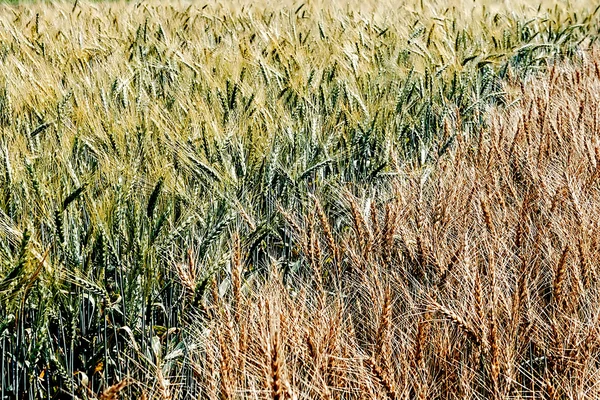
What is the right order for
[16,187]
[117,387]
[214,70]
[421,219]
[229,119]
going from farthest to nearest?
[214,70] < [229,119] < [421,219] < [16,187] < [117,387]

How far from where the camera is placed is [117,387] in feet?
2.52

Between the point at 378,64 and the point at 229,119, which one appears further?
the point at 378,64

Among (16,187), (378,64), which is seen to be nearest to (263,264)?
(16,187)

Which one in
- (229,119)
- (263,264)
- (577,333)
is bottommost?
(263,264)

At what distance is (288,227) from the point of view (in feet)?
6.02

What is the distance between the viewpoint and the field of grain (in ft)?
3.76

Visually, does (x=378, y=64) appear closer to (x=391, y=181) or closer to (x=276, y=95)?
(x=276, y=95)

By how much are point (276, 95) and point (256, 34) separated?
1.15 metres

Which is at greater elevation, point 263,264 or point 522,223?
point 522,223

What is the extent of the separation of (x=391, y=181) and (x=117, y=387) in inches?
56.3

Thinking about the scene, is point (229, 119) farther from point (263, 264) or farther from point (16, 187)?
point (16, 187)

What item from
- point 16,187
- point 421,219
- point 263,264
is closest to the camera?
point 16,187

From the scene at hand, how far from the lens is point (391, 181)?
2096 millimetres

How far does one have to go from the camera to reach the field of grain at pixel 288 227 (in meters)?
1.15
